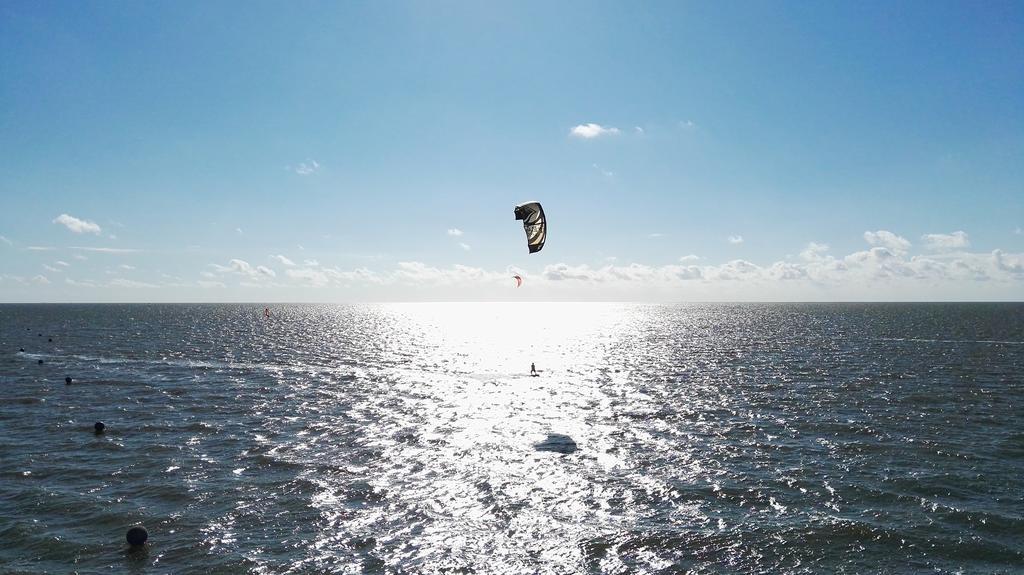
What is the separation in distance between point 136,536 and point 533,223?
19961 millimetres

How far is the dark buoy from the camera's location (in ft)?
49.5

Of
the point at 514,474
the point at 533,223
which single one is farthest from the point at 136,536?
the point at 533,223

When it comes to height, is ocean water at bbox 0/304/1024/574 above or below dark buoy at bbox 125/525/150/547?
below

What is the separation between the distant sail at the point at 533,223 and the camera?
28203 millimetres

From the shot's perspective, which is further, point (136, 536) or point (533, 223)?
point (533, 223)

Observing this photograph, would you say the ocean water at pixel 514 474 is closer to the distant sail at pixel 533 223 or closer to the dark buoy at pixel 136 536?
the dark buoy at pixel 136 536

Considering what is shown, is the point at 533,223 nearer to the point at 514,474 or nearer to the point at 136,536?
the point at 514,474

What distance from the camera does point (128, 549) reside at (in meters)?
15.1

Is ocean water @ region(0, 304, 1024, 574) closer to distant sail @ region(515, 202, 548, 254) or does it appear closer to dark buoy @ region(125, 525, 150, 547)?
dark buoy @ region(125, 525, 150, 547)

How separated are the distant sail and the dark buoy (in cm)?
1854

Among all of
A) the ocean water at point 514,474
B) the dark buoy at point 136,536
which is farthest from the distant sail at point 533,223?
the dark buoy at point 136,536

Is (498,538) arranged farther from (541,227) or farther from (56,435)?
(56,435)

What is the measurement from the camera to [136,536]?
15.1 metres

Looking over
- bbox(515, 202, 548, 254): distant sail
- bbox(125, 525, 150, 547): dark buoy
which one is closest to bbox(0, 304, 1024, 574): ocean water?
bbox(125, 525, 150, 547): dark buoy
